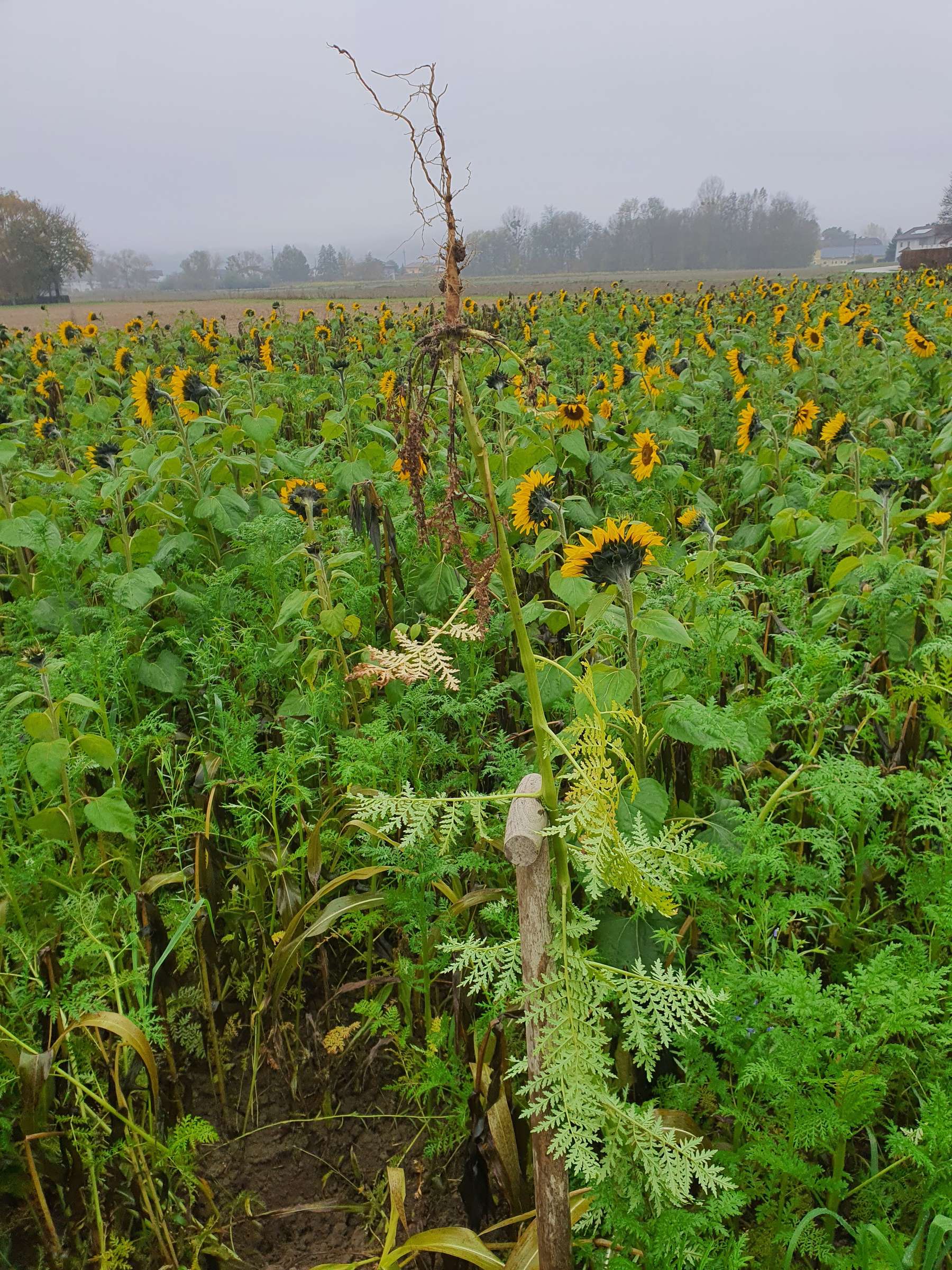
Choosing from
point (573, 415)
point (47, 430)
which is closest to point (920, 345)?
point (573, 415)

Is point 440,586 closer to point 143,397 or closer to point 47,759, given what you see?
point 47,759

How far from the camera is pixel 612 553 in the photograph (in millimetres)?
1678

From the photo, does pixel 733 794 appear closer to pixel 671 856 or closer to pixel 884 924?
pixel 884 924

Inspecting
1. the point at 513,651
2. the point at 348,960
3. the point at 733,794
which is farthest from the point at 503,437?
the point at 348,960

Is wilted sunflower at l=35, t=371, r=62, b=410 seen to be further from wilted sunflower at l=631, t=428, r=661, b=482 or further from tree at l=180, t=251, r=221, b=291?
tree at l=180, t=251, r=221, b=291

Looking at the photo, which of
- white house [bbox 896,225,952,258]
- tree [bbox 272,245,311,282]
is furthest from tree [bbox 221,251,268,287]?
white house [bbox 896,225,952,258]

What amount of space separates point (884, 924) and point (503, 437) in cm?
238

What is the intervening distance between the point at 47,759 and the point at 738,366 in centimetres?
534

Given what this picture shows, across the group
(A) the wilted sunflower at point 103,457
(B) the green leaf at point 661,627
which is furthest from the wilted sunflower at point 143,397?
(B) the green leaf at point 661,627

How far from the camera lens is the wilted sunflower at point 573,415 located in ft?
13.1

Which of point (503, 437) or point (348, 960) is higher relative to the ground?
Result: point (503, 437)

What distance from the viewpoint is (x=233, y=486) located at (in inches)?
146

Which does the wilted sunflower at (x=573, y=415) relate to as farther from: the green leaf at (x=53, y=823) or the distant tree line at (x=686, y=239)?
the distant tree line at (x=686, y=239)

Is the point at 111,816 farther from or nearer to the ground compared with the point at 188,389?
nearer to the ground
